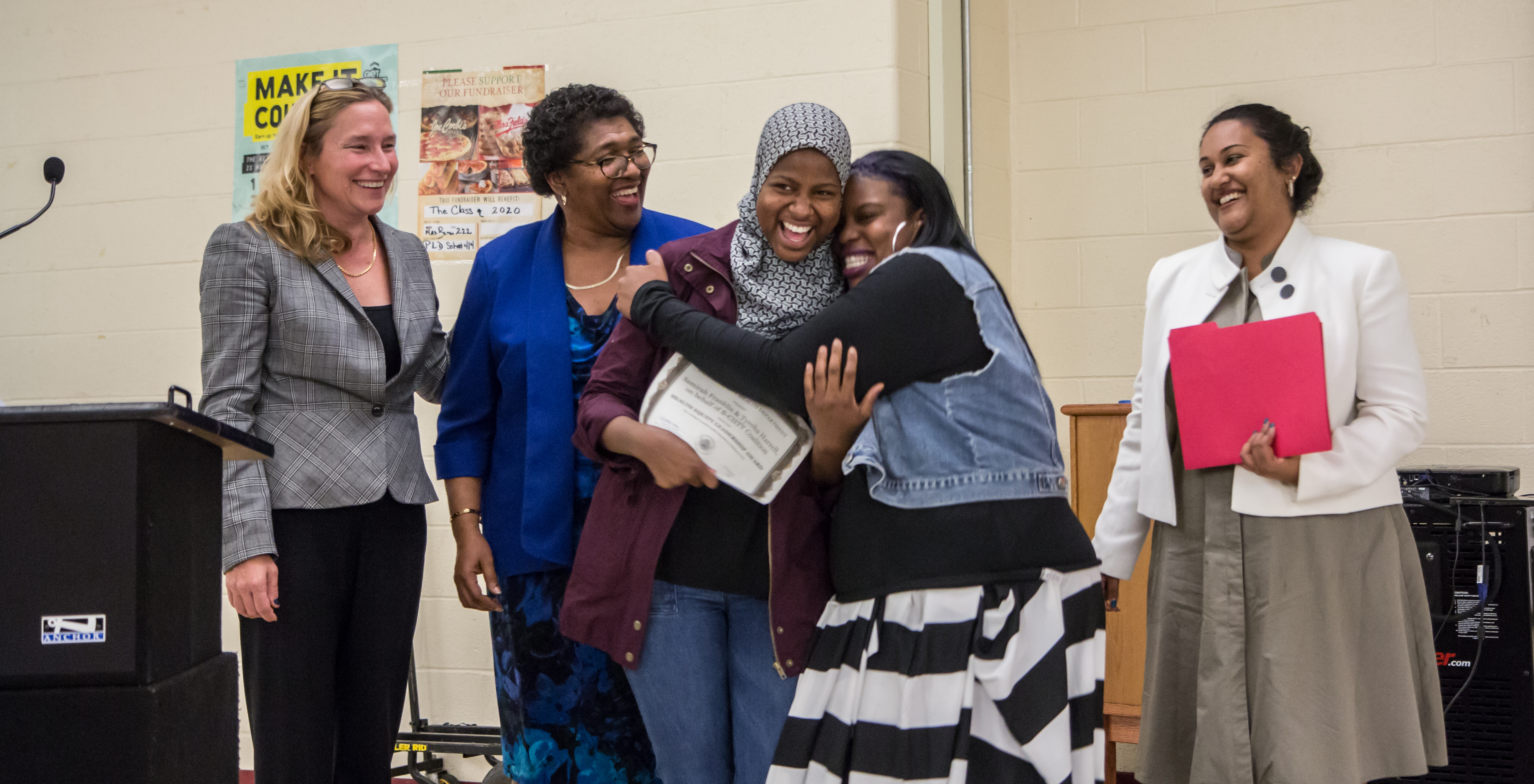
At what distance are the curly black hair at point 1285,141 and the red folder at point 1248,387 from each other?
30 cm

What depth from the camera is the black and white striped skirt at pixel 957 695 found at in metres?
1.45

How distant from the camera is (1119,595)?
2926 mm

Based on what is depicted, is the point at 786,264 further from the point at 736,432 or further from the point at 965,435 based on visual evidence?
the point at 965,435

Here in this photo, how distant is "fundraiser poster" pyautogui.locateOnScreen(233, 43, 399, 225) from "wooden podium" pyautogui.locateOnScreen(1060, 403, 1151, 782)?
2154 millimetres

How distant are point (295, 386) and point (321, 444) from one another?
0.12 metres

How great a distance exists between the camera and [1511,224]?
3209 millimetres

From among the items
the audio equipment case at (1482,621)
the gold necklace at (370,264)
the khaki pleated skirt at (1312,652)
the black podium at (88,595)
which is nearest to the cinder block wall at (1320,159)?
the audio equipment case at (1482,621)

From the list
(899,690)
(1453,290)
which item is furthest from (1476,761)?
(899,690)

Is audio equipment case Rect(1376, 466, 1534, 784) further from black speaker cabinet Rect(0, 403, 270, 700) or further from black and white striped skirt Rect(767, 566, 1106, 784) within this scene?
black speaker cabinet Rect(0, 403, 270, 700)

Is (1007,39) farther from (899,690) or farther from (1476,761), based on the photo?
(899,690)

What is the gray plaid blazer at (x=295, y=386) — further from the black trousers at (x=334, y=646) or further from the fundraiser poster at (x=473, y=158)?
the fundraiser poster at (x=473, y=158)

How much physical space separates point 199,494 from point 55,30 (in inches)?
122

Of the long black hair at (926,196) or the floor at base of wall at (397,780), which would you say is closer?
the long black hair at (926,196)

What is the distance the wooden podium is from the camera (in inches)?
115
